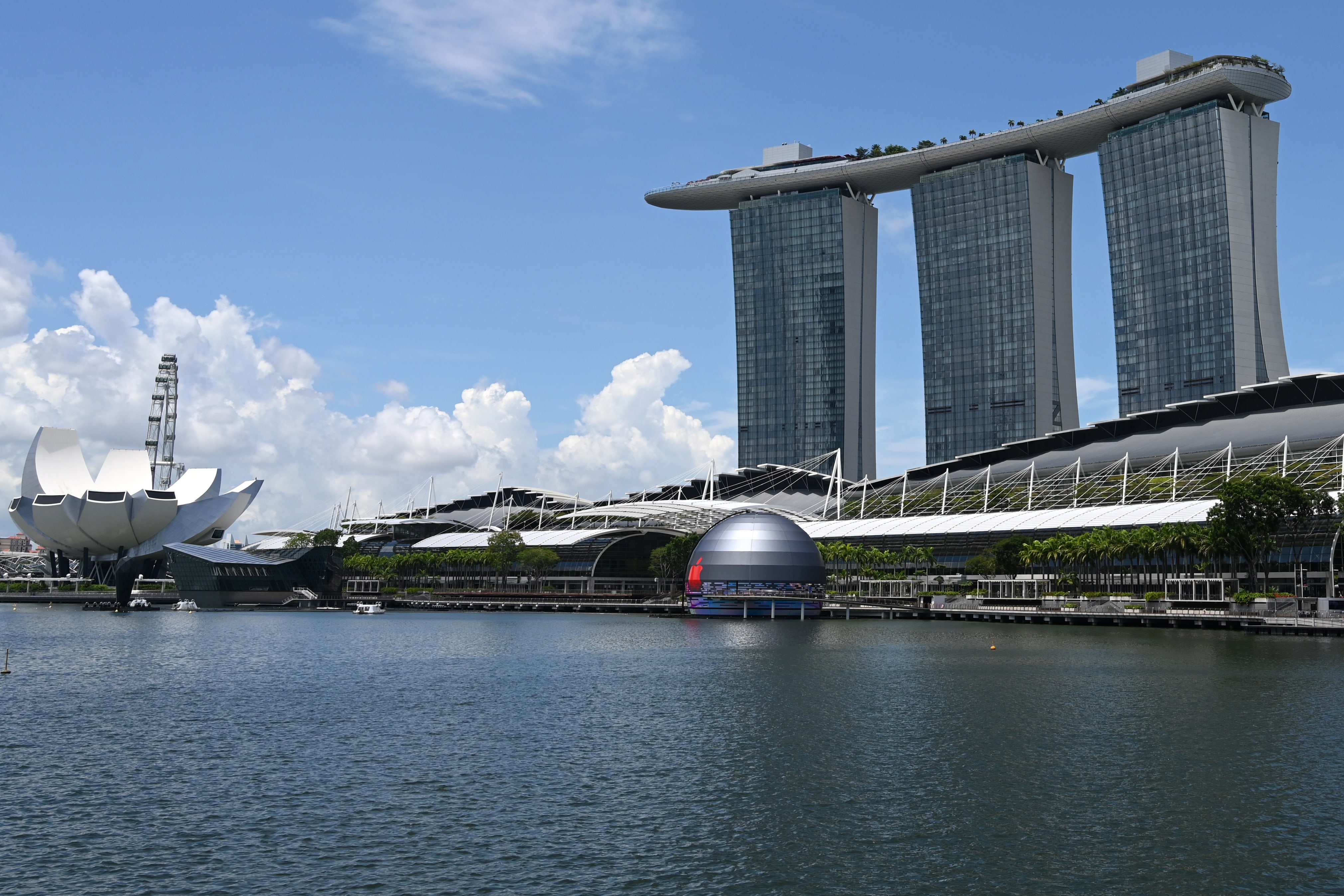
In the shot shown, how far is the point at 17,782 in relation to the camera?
39500 mm

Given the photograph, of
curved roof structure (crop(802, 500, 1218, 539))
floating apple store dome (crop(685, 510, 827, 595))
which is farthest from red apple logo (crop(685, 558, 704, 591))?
curved roof structure (crop(802, 500, 1218, 539))

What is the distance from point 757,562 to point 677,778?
350 feet

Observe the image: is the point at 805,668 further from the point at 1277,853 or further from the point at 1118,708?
the point at 1277,853

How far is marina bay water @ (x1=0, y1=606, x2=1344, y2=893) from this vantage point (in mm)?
30031

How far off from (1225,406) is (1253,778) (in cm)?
16282

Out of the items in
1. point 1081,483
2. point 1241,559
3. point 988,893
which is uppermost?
point 1081,483

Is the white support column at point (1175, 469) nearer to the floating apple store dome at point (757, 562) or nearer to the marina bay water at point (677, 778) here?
the floating apple store dome at point (757, 562)

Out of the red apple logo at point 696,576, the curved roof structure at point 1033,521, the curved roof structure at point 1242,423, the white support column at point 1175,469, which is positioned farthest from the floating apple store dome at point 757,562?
the curved roof structure at point 1242,423

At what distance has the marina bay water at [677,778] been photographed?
3003cm

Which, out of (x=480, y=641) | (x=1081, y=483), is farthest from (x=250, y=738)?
(x=1081, y=483)

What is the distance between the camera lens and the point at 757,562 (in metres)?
147

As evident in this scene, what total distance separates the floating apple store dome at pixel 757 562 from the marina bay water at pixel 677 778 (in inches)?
2671

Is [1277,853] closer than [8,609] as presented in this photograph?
Yes

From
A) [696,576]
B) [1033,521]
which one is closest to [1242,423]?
[1033,521]
